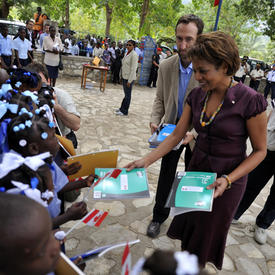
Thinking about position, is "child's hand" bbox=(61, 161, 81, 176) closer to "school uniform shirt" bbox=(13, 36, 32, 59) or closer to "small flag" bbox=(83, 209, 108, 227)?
"small flag" bbox=(83, 209, 108, 227)

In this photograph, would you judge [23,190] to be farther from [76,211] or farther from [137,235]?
[137,235]

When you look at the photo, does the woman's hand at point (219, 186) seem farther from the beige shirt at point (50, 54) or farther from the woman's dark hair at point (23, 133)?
the beige shirt at point (50, 54)

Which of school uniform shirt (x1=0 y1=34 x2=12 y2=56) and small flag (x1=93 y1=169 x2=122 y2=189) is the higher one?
school uniform shirt (x1=0 y1=34 x2=12 y2=56)

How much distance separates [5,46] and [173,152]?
6639 mm

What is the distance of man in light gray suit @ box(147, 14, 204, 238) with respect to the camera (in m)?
2.05

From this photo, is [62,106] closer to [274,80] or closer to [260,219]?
[260,219]

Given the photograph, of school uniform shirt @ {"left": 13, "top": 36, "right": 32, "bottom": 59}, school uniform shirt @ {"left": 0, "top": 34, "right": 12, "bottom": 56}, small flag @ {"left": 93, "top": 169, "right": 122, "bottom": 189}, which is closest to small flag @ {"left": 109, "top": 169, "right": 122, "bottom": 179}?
small flag @ {"left": 93, "top": 169, "right": 122, "bottom": 189}

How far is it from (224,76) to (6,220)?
4.55 ft

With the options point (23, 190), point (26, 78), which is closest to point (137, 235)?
point (23, 190)

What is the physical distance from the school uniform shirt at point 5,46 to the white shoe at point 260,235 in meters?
7.39

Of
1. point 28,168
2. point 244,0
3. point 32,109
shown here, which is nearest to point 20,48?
point 32,109

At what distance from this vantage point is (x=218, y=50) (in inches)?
56.7

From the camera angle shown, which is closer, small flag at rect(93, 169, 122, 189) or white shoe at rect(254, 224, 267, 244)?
small flag at rect(93, 169, 122, 189)

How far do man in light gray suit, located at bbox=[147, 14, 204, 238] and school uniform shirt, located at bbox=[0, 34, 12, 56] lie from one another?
245 inches
